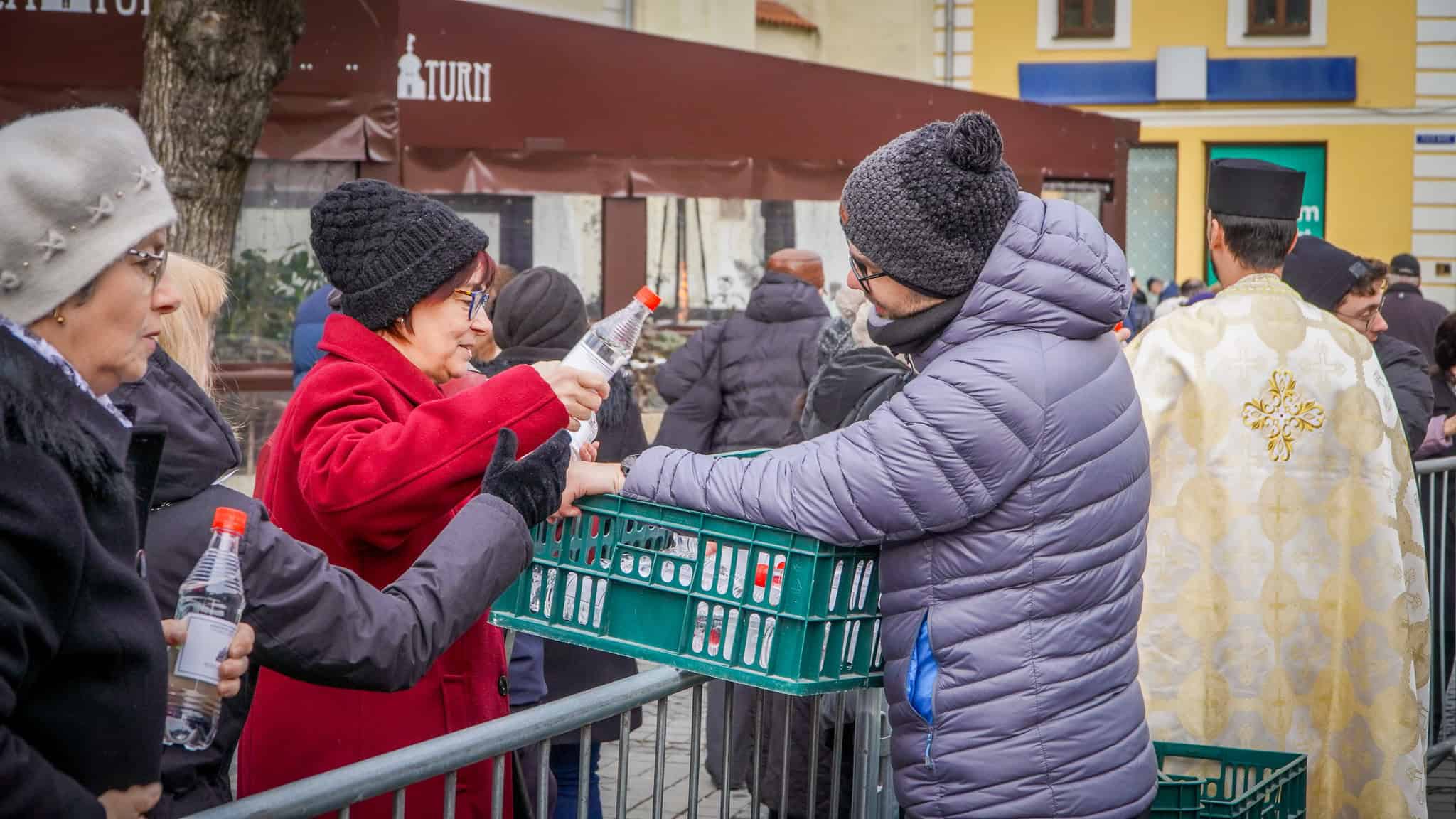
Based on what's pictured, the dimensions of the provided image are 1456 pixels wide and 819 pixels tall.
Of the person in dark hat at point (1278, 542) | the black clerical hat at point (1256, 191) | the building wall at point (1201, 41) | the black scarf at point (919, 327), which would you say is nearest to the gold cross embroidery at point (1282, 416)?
the person in dark hat at point (1278, 542)

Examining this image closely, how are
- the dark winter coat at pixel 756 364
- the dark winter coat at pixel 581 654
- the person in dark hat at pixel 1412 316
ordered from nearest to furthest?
the dark winter coat at pixel 581 654 → the dark winter coat at pixel 756 364 → the person in dark hat at pixel 1412 316

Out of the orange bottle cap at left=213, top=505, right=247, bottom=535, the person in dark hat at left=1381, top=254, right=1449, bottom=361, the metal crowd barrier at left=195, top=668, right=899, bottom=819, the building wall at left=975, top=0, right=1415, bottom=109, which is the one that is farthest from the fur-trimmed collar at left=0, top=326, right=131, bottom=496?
the building wall at left=975, top=0, right=1415, bottom=109

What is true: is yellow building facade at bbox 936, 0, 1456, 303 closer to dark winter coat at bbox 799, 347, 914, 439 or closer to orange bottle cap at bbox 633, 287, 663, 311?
dark winter coat at bbox 799, 347, 914, 439

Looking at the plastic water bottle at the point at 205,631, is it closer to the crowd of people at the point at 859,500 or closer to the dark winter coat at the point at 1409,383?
the crowd of people at the point at 859,500

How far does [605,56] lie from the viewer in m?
11.3

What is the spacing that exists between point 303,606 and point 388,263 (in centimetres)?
87

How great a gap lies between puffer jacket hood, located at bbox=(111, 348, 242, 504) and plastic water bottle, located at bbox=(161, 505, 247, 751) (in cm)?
8

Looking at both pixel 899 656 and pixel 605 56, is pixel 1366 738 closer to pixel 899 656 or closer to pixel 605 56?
pixel 899 656

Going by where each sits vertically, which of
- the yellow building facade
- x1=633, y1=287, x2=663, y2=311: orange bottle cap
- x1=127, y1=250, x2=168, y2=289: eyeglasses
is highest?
the yellow building facade

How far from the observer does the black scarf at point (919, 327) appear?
278cm

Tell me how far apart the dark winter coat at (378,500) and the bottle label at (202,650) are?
24.4 inches

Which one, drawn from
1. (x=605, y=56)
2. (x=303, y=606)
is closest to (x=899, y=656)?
(x=303, y=606)

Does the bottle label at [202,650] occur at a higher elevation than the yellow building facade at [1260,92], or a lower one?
lower

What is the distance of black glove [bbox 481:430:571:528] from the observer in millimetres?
2498
